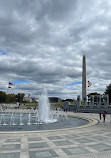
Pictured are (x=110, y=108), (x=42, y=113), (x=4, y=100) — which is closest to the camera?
(x=42, y=113)

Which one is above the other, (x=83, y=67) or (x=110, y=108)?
(x=83, y=67)

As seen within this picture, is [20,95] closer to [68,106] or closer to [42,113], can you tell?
[68,106]

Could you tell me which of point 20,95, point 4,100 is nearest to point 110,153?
point 4,100

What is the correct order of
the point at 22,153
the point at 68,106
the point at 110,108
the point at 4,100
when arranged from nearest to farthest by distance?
the point at 22,153
the point at 110,108
the point at 68,106
the point at 4,100

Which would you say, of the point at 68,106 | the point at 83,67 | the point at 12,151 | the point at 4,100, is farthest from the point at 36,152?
the point at 4,100

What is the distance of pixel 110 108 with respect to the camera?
1715 inches

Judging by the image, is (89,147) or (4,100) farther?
(4,100)

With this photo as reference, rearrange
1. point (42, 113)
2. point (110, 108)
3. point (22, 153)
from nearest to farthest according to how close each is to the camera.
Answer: point (22, 153)
point (42, 113)
point (110, 108)

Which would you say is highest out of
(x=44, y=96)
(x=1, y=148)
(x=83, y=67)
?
(x=83, y=67)

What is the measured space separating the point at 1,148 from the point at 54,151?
2938 millimetres

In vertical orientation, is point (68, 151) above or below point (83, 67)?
below

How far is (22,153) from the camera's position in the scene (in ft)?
26.1

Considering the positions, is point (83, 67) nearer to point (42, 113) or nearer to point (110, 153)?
point (42, 113)

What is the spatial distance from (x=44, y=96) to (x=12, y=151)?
19.6 metres
